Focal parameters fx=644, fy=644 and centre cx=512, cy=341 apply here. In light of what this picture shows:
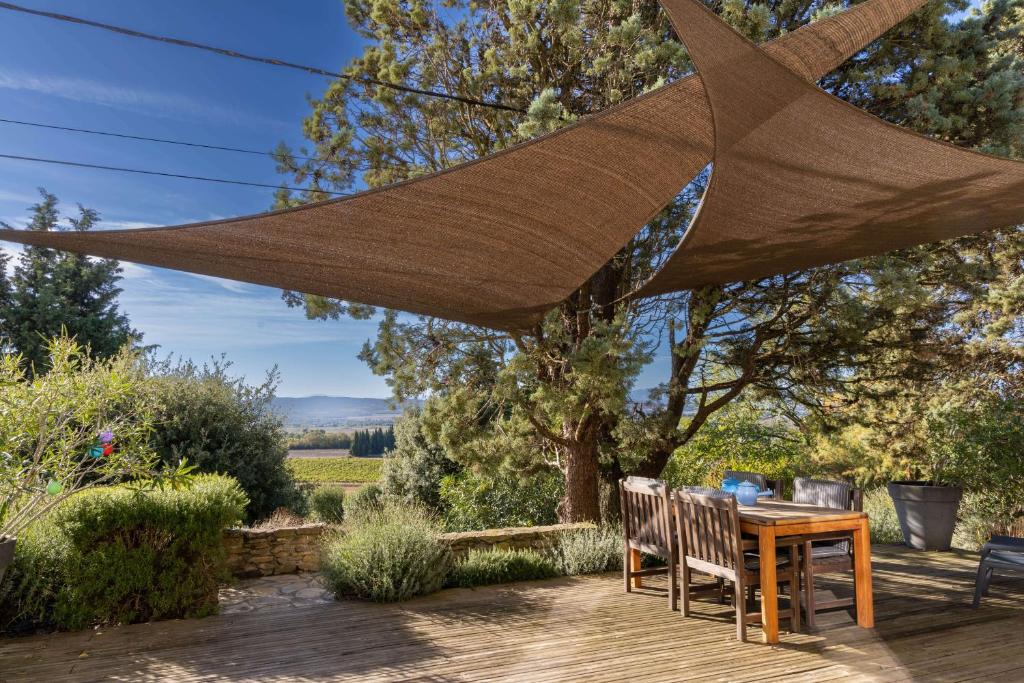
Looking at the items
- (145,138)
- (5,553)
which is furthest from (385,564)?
(145,138)

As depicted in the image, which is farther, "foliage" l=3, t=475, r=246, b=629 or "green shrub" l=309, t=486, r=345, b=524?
"green shrub" l=309, t=486, r=345, b=524

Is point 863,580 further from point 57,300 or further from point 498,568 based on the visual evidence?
point 57,300

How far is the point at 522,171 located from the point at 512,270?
1.07 meters

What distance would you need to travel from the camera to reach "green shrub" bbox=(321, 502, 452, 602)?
4.45m

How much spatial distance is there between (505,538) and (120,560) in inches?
111

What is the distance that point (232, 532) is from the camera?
5.51 metres

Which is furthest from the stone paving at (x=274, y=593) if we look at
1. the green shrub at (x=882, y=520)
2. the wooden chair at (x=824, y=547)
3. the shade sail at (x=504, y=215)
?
the green shrub at (x=882, y=520)

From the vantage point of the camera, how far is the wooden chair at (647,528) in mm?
4020

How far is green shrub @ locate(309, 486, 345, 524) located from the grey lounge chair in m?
8.64

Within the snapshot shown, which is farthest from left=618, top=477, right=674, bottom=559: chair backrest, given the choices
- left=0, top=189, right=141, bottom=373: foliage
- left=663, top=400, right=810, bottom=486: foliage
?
left=0, top=189, right=141, bottom=373: foliage

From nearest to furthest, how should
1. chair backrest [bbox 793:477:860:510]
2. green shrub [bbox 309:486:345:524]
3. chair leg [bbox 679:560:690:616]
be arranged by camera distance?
1. chair leg [bbox 679:560:690:616]
2. chair backrest [bbox 793:477:860:510]
3. green shrub [bbox 309:486:345:524]

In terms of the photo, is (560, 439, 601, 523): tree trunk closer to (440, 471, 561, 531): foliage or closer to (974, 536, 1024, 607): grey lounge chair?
(440, 471, 561, 531): foliage

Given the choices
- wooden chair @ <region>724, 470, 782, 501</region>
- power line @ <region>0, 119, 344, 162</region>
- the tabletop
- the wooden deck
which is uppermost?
power line @ <region>0, 119, 344, 162</region>

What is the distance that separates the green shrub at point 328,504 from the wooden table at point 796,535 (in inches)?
322
